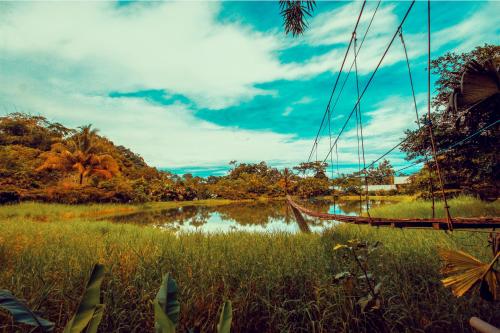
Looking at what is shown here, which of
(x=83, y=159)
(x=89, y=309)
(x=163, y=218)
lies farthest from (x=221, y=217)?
(x=89, y=309)

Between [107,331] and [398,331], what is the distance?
6.45 feet

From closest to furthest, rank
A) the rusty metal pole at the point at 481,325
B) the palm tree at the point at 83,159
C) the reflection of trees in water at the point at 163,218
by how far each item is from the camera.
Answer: the rusty metal pole at the point at 481,325
the reflection of trees in water at the point at 163,218
the palm tree at the point at 83,159

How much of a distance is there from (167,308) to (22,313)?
49cm

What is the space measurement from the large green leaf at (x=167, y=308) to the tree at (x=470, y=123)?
422 cm

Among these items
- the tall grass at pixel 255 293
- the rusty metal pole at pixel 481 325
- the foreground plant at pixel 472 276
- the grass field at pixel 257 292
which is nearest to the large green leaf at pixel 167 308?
the grass field at pixel 257 292

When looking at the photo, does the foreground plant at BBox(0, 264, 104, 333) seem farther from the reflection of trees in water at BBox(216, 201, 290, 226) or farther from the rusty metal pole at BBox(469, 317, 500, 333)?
the reflection of trees in water at BBox(216, 201, 290, 226)

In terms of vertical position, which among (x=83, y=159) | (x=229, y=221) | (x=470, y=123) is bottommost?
(x=229, y=221)

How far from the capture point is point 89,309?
876 mm

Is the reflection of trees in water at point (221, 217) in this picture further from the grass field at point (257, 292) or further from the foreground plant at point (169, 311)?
the foreground plant at point (169, 311)

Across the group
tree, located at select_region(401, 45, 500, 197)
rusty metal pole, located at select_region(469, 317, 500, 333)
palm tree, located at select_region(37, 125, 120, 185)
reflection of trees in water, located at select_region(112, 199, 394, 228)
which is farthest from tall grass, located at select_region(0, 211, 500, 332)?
palm tree, located at select_region(37, 125, 120, 185)

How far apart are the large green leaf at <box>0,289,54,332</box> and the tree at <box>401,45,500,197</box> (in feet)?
15.1

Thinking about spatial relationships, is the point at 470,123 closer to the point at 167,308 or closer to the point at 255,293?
the point at 255,293

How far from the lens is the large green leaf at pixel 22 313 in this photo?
0.79 m

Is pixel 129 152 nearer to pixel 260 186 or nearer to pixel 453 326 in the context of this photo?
Result: pixel 260 186
